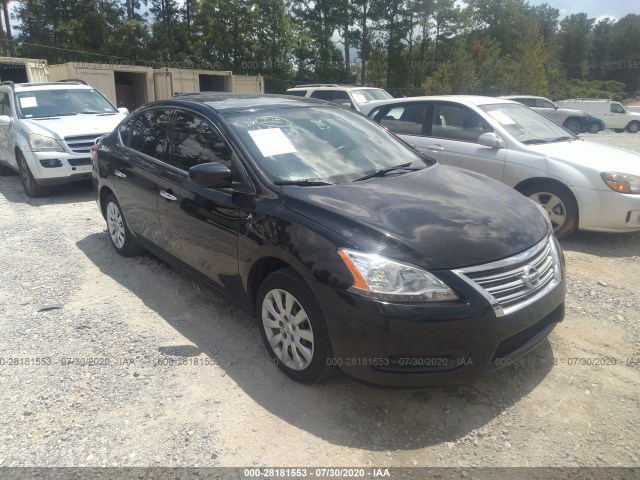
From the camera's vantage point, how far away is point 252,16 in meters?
34.1

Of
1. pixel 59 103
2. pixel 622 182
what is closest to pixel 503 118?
pixel 622 182

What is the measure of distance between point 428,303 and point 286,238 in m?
0.91

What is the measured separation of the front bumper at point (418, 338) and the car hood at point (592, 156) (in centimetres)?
336

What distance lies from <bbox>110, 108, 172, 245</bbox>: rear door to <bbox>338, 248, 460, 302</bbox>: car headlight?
2374mm

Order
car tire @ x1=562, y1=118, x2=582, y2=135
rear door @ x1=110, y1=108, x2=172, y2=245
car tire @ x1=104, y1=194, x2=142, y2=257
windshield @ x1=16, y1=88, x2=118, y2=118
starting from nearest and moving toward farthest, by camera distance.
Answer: rear door @ x1=110, y1=108, x2=172, y2=245 → car tire @ x1=104, y1=194, x2=142, y2=257 → windshield @ x1=16, y1=88, x2=118, y2=118 → car tire @ x1=562, y1=118, x2=582, y2=135

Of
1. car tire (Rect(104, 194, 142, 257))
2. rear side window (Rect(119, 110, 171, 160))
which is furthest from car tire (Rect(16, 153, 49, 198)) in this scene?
rear side window (Rect(119, 110, 171, 160))

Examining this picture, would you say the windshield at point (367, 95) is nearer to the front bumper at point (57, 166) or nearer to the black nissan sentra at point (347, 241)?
the front bumper at point (57, 166)

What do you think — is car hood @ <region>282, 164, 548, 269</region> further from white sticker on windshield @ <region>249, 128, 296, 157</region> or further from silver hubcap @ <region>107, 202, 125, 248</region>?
silver hubcap @ <region>107, 202, 125, 248</region>

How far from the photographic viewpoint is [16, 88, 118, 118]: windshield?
27.8 ft

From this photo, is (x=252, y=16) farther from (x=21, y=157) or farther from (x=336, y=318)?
(x=336, y=318)

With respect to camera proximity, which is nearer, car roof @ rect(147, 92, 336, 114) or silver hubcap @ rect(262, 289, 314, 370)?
silver hubcap @ rect(262, 289, 314, 370)

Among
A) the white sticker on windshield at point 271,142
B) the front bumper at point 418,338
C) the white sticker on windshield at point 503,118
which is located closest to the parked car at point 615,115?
the white sticker on windshield at point 503,118

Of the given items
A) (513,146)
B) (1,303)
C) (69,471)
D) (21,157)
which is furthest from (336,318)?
(21,157)

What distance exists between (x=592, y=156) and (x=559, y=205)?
0.72 metres
